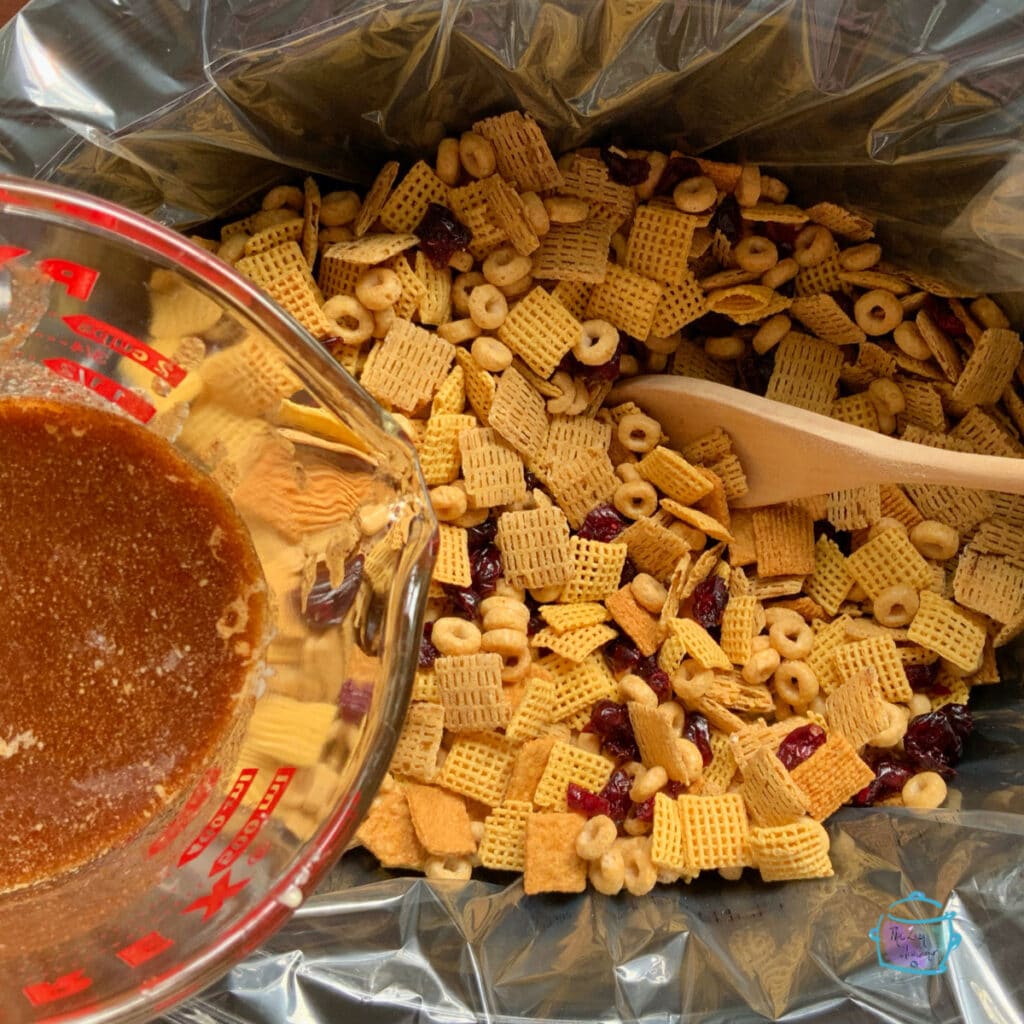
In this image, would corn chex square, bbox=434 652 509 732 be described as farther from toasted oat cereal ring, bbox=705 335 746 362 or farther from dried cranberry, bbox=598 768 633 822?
toasted oat cereal ring, bbox=705 335 746 362

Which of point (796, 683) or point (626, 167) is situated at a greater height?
point (626, 167)

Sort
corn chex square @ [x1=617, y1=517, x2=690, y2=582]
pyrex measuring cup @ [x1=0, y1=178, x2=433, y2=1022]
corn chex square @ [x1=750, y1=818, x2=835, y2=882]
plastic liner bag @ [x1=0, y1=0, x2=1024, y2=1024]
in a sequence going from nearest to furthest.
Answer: pyrex measuring cup @ [x1=0, y1=178, x2=433, y2=1022]
plastic liner bag @ [x1=0, y1=0, x2=1024, y2=1024]
corn chex square @ [x1=750, y1=818, x2=835, y2=882]
corn chex square @ [x1=617, y1=517, x2=690, y2=582]

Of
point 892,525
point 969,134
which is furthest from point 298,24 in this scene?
point 892,525

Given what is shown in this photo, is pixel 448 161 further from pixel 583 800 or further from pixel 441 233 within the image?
A: pixel 583 800

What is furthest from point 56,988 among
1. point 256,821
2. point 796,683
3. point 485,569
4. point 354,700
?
point 796,683

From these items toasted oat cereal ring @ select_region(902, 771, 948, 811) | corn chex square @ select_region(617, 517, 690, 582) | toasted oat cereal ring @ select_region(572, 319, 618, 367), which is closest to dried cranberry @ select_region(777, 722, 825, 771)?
toasted oat cereal ring @ select_region(902, 771, 948, 811)

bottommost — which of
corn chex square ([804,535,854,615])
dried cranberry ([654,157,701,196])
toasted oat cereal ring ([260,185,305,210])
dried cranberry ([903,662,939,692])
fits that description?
dried cranberry ([903,662,939,692])
